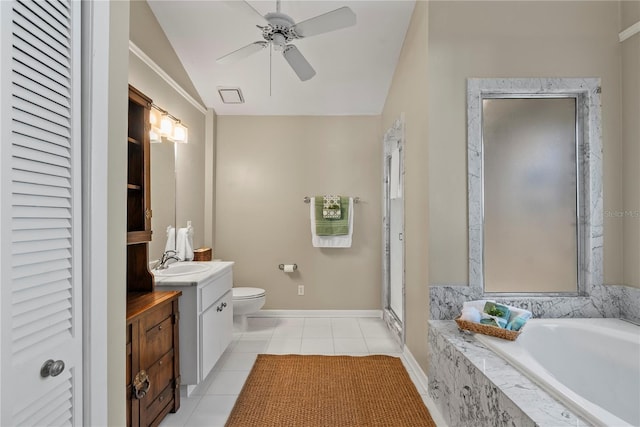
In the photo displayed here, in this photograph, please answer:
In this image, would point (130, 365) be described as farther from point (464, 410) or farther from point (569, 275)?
point (569, 275)

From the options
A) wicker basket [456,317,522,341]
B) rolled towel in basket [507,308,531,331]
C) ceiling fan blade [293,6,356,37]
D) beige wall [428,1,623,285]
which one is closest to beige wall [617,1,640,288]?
beige wall [428,1,623,285]

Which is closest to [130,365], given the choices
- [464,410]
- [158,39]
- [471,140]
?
[464,410]

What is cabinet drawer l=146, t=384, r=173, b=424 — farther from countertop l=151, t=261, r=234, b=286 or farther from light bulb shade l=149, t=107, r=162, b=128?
light bulb shade l=149, t=107, r=162, b=128

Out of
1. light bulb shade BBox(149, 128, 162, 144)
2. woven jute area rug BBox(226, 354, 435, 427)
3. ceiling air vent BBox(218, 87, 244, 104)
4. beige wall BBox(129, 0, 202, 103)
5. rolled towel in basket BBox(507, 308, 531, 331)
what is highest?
beige wall BBox(129, 0, 202, 103)

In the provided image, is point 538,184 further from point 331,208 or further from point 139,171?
point 139,171

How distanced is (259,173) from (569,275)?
2976 mm

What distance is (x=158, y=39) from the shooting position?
2.76 metres

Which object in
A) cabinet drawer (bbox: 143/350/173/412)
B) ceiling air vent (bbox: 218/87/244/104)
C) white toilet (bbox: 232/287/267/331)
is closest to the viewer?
cabinet drawer (bbox: 143/350/173/412)

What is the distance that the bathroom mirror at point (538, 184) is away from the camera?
217 cm

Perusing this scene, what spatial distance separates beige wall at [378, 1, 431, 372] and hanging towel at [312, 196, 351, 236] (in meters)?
1.13

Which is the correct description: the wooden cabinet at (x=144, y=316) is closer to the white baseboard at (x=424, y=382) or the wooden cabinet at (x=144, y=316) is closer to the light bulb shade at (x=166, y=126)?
the light bulb shade at (x=166, y=126)

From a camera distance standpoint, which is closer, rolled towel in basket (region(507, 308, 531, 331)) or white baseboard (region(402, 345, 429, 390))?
rolled towel in basket (region(507, 308, 531, 331))

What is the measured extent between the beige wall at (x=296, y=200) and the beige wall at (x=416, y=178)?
114cm

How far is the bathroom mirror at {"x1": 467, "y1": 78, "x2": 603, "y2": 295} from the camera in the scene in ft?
7.12
